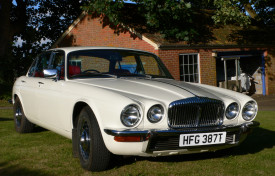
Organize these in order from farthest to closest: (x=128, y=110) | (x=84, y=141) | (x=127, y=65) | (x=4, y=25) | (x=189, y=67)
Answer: (x=4, y=25)
(x=189, y=67)
(x=127, y=65)
(x=84, y=141)
(x=128, y=110)

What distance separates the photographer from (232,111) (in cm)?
456

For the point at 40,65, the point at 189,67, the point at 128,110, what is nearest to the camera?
the point at 128,110

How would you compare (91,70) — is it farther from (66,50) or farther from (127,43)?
(127,43)

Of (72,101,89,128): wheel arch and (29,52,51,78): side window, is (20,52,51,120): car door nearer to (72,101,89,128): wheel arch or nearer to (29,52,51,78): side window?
(29,52,51,78): side window

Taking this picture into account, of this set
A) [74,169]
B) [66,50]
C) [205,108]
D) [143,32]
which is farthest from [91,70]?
[143,32]

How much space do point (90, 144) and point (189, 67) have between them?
552 inches

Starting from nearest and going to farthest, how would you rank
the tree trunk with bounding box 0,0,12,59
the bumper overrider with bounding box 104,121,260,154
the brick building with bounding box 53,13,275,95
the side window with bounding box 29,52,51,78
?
the bumper overrider with bounding box 104,121,260,154, the side window with bounding box 29,52,51,78, the brick building with bounding box 53,13,275,95, the tree trunk with bounding box 0,0,12,59

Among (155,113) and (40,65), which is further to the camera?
(40,65)

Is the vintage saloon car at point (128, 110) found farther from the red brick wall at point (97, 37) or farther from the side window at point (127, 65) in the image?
the red brick wall at point (97, 37)

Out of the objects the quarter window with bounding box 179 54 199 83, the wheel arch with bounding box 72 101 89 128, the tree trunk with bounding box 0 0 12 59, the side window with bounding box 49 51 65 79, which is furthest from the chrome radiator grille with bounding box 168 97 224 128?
the tree trunk with bounding box 0 0 12 59

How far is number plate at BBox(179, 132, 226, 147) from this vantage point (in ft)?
13.7

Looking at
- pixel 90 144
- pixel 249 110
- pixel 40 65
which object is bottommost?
pixel 90 144

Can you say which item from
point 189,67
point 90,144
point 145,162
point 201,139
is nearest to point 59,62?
point 90,144

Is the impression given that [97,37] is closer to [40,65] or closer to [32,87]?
[40,65]
